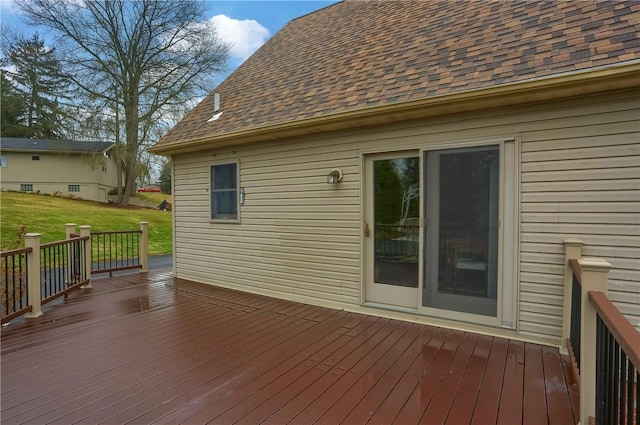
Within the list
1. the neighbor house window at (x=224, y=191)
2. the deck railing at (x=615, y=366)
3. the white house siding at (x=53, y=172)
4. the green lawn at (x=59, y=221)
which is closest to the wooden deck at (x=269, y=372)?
the deck railing at (x=615, y=366)

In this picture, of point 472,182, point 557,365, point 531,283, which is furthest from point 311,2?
point 557,365

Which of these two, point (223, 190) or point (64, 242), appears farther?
point (223, 190)

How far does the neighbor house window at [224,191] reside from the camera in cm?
575

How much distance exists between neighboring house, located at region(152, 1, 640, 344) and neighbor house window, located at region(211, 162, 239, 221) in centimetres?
3

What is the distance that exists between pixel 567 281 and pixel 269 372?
2.74 metres

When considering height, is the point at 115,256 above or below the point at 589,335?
below

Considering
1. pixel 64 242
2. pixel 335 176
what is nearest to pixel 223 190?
pixel 335 176

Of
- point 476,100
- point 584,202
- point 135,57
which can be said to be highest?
point 135,57

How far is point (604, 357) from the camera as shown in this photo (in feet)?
5.69

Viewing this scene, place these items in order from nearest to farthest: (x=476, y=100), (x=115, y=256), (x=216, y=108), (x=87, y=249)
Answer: (x=476, y=100) < (x=87, y=249) < (x=216, y=108) < (x=115, y=256)

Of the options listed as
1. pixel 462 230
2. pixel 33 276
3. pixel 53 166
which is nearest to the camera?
pixel 462 230

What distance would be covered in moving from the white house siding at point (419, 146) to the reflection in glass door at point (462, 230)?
0.25 meters

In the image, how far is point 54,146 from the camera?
2056 centimetres

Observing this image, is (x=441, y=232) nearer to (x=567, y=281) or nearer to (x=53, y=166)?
(x=567, y=281)
